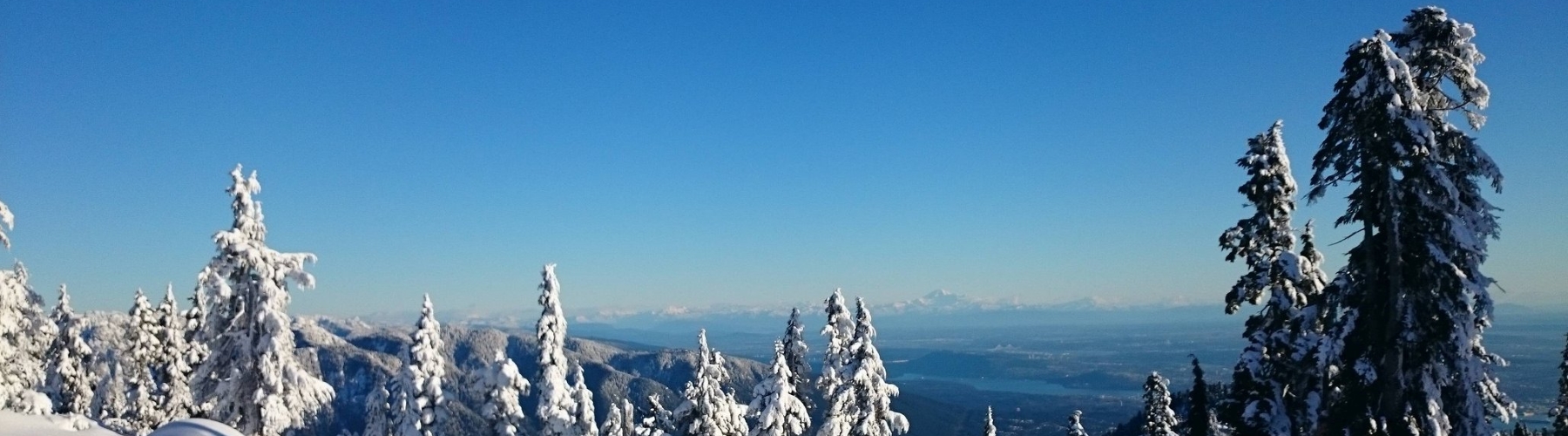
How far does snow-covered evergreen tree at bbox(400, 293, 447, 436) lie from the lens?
33375 mm

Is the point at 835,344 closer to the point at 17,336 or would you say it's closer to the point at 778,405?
the point at 778,405

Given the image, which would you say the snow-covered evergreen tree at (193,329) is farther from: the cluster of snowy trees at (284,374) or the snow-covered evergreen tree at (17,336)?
the snow-covered evergreen tree at (17,336)

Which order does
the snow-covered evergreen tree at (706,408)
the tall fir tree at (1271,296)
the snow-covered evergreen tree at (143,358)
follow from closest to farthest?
1. the tall fir tree at (1271,296)
2. the snow-covered evergreen tree at (706,408)
3. the snow-covered evergreen tree at (143,358)

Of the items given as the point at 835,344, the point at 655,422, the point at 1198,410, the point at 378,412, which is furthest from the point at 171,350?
the point at 1198,410

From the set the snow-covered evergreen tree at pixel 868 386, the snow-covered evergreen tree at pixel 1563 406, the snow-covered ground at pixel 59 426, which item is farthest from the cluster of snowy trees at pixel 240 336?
the snow-covered evergreen tree at pixel 1563 406

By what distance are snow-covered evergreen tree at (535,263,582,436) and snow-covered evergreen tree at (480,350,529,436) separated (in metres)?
0.93

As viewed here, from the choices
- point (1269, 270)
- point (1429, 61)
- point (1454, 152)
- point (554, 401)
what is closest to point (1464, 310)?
point (1454, 152)

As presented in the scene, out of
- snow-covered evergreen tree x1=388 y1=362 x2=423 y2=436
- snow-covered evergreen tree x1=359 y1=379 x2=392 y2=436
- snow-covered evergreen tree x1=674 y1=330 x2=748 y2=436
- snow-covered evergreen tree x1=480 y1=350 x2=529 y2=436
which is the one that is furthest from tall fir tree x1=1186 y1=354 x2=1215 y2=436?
snow-covered evergreen tree x1=359 y1=379 x2=392 y2=436

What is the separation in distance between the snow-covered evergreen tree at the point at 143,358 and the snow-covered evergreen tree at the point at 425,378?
58.3 ft

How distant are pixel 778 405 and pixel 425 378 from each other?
47.1 ft

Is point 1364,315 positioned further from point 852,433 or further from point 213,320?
point 213,320

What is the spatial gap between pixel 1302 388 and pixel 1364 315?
425 cm

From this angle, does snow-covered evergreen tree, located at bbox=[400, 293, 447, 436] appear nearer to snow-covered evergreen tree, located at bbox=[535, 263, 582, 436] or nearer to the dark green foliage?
snow-covered evergreen tree, located at bbox=[535, 263, 582, 436]

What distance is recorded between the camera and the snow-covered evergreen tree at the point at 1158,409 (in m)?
37.2
